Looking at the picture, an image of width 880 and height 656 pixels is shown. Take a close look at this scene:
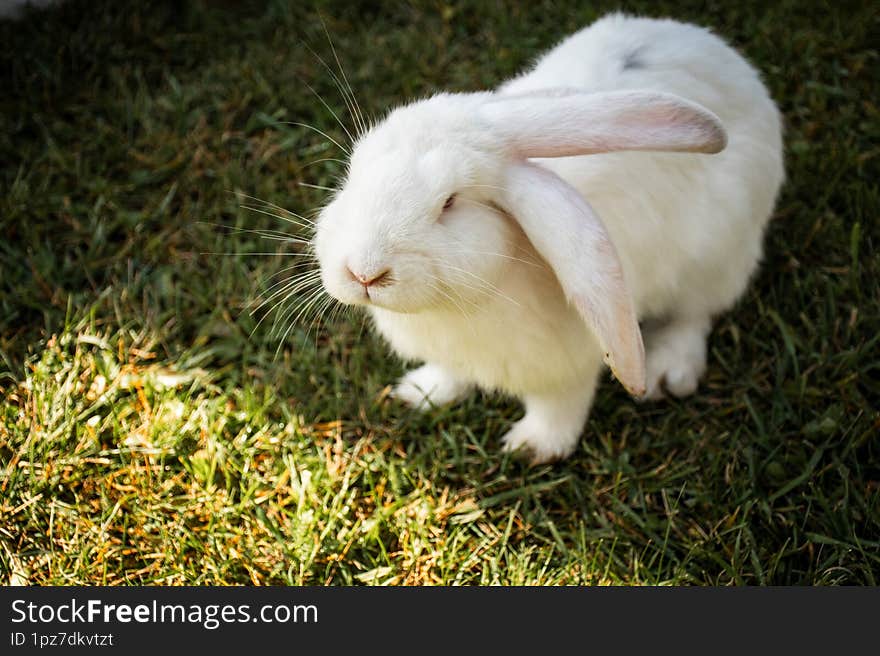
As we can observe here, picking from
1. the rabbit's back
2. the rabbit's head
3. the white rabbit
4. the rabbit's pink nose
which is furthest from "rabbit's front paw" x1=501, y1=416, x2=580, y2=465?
the rabbit's pink nose

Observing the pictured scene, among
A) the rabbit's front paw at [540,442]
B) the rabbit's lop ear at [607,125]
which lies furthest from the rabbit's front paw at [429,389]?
the rabbit's lop ear at [607,125]

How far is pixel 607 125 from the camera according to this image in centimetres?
218

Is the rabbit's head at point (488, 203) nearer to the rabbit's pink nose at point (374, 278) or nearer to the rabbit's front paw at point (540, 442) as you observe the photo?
the rabbit's pink nose at point (374, 278)

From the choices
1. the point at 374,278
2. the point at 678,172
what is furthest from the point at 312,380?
the point at 678,172

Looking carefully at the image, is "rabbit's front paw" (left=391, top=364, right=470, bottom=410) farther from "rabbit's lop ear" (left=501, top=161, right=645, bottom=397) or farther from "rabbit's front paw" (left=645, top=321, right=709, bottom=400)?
"rabbit's lop ear" (left=501, top=161, right=645, bottom=397)

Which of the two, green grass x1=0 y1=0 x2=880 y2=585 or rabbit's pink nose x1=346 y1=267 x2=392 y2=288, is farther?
green grass x1=0 y1=0 x2=880 y2=585

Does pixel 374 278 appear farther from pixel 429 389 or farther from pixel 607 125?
pixel 429 389

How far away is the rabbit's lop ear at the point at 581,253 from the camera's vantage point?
2.15m

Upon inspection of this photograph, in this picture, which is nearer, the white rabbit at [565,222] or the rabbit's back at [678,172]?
the white rabbit at [565,222]

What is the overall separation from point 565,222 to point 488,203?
0.26 m

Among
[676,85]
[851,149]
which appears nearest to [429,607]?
[676,85]

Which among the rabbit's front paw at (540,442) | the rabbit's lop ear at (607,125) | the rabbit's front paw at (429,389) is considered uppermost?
the rabbit's lop ear at (607,125)

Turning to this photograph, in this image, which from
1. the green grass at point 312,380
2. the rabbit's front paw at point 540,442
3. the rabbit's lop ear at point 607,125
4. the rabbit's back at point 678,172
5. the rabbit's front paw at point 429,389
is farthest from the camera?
the rabbit's front paw at point 429,389

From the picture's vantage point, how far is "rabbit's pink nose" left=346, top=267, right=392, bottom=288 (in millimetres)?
2150
